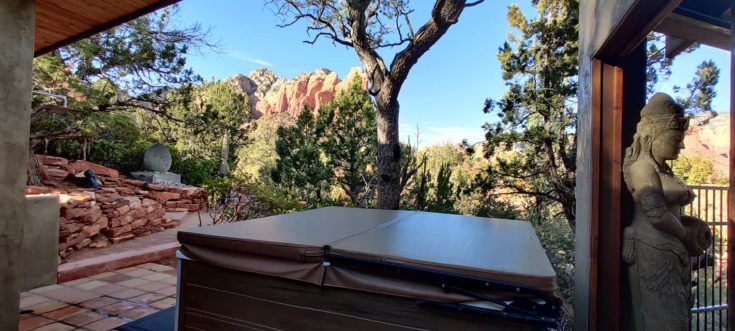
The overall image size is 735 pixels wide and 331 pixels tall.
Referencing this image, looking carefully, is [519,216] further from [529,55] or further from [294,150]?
[294,150]

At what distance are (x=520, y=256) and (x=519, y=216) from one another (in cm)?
547

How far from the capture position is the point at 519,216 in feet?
22.7

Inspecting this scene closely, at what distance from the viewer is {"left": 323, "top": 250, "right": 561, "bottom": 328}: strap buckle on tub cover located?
148 centimetres

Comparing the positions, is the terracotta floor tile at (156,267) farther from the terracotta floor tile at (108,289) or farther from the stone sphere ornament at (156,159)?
the stone sphere ornament at (156,159)

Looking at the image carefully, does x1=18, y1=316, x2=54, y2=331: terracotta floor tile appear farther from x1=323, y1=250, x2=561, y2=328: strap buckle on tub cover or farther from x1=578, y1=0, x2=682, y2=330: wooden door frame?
x1=578, y1=0, x2=682, y2=330: wooden door frame

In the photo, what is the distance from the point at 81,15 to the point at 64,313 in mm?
2520

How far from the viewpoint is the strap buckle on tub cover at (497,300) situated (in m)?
1.48

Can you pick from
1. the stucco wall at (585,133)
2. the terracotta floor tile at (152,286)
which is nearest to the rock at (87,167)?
the terracotta floor tile at (152,286)

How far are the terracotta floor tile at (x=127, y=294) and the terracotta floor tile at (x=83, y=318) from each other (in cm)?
40

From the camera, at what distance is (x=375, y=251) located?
1855 millimetres

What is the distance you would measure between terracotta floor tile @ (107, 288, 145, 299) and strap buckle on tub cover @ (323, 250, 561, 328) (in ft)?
Result: 10.6

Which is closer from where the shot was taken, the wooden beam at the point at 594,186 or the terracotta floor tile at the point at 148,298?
the wooden beam at the point at 594,186

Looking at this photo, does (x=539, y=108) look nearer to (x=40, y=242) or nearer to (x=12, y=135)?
(x=12, y=135)

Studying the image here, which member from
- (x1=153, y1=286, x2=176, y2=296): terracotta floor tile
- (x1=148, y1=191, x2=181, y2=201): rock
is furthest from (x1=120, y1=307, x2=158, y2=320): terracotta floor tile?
(x1=148, y1=191, x2=181, y2=201): rock
